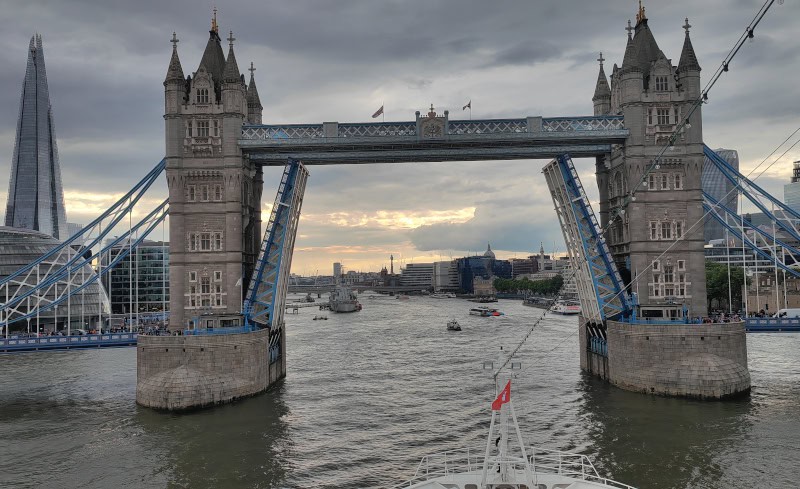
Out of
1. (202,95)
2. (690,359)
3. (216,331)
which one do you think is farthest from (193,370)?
(690,359)

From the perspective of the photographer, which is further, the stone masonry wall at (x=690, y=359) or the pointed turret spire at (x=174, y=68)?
the pointed turret spire at (x=174, y=68)

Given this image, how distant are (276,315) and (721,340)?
3489 centimetres

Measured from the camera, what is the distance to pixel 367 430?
3847cm

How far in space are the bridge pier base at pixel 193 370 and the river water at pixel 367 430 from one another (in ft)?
4.00

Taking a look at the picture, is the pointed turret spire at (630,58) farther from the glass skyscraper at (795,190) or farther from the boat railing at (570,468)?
the glass skyscraper at (795,190)

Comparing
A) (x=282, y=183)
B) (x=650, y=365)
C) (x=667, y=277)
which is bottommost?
(x=650, y=365)

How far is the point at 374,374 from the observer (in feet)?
193

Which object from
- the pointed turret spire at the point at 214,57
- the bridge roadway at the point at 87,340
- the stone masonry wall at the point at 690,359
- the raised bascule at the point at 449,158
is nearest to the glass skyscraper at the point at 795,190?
the bridge roadway at the point at 87,340

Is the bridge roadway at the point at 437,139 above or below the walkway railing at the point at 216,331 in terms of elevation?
above

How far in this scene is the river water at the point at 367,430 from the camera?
30.8 m

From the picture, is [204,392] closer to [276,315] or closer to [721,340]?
[276,315]

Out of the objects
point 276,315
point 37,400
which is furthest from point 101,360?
point 276,315

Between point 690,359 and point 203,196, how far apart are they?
132ft

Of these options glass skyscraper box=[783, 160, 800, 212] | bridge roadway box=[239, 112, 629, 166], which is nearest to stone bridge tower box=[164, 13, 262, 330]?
bridge roadway box=[239, 112, 629, 166]
